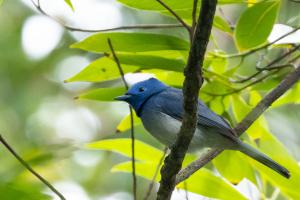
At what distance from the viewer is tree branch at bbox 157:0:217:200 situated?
134 centimetres

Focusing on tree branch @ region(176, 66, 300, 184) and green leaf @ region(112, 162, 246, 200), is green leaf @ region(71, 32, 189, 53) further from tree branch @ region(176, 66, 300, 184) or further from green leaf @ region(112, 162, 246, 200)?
green leaf @ region(112, 162, 246, 200)

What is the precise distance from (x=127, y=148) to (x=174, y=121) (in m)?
0.34

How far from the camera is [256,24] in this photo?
2.65 metres

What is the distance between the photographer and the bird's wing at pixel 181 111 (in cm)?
275

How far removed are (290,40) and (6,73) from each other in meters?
4.29

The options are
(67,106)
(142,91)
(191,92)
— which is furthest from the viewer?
(67,106)

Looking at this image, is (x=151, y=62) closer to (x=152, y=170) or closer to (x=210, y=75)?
(x=210, y=75)

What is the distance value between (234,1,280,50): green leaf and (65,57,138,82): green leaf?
21.7 inches

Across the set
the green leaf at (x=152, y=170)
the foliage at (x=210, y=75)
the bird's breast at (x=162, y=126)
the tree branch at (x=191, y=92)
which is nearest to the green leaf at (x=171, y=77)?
the foliage at (x=210, y=75)

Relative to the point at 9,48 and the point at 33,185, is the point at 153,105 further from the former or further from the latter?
the point at 9,48

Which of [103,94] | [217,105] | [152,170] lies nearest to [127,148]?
[152,170]

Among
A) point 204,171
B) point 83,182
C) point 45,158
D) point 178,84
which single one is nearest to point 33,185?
point 45,158

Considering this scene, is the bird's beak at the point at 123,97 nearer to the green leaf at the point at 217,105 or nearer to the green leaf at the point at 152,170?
the green leaf at the point at 152,170

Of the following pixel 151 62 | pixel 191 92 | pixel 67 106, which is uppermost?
pixel 191 92
